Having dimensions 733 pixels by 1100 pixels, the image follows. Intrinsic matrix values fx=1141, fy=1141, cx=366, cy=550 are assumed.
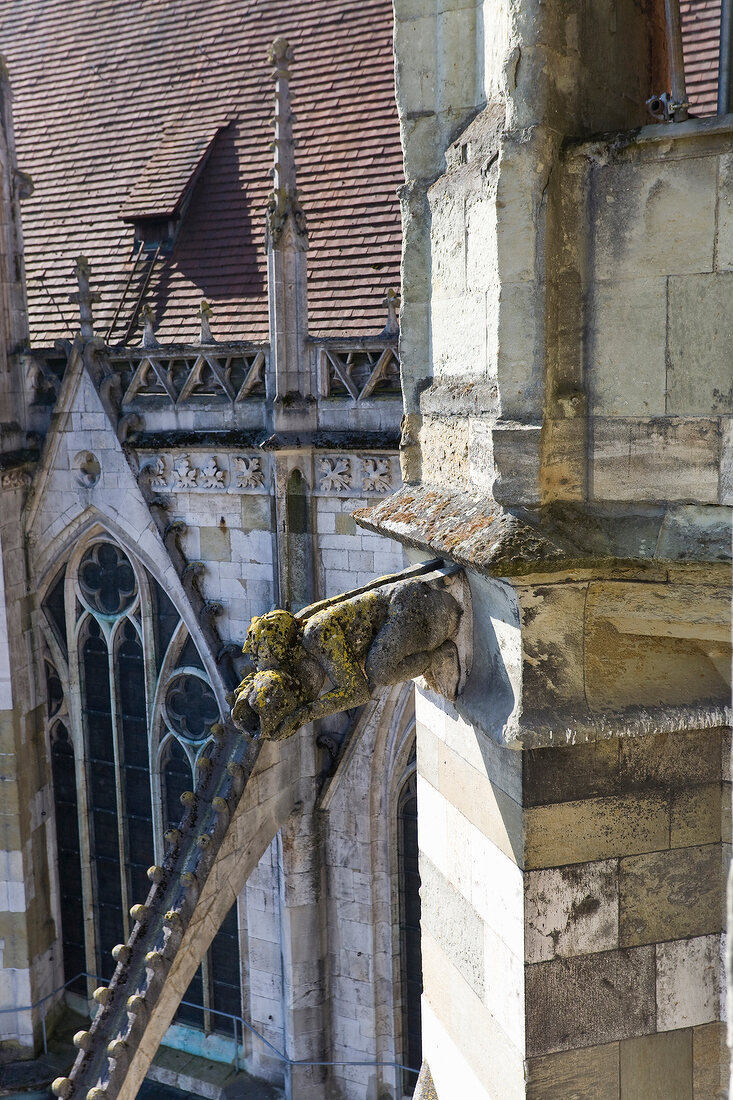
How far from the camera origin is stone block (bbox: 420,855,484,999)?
359 cm

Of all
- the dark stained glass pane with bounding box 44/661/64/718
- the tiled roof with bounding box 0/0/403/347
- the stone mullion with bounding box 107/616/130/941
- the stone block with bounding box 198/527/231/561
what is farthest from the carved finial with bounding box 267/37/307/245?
the dark stained glass pane with bounding box 44/661/64/718

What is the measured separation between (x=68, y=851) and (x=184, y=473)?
399cm

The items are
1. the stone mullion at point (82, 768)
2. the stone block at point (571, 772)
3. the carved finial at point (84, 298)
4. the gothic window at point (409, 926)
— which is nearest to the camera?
the stone block at point (571, 772)

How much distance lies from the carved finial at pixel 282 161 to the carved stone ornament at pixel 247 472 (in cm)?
171

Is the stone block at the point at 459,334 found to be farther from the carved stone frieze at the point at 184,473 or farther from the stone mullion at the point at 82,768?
the stone mullion at the point at 82,768

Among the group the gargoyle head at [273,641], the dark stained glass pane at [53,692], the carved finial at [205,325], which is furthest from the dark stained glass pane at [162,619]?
the gargoyle head at [273,641]

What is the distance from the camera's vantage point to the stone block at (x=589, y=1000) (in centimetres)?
331

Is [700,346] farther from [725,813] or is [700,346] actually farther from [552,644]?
[725,813]

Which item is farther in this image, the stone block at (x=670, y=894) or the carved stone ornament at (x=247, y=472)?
the carved stone ornament at (x=247, y=472)

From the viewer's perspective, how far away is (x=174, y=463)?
959cm

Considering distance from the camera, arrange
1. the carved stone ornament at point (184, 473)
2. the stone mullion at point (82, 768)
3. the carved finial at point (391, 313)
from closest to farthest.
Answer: the carved finial at point (391, 313) → the carved stone ornament at point (184, 473) → the stone mullion at point (82, 768)

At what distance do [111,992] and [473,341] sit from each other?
606 centimetres

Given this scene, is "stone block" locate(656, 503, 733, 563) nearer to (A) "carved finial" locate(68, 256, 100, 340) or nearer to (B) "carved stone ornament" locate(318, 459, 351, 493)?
(B) "carved stone ornament" locate(318, 459, 351, 493)

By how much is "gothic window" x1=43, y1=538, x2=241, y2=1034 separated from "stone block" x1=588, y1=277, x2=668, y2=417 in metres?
7.18
